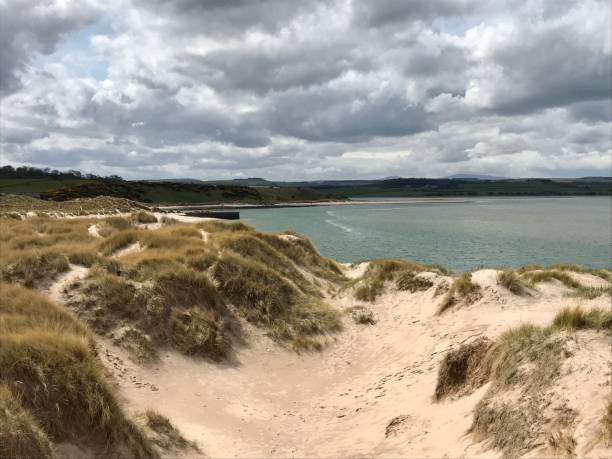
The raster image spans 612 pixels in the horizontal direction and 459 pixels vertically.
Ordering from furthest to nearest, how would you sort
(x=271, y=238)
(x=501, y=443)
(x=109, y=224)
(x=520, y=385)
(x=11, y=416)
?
(x=109, y=224), (x=271, y=238), (x=520, y=385), (x=501, y=443), (x=11, y=416)

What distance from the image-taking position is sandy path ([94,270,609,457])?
33.5 ft

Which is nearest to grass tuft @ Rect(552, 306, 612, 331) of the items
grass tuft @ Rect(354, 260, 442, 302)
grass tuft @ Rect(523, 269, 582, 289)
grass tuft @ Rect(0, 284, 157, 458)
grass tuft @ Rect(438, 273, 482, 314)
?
grass tuft @ Rect(438, 273, 482, 314)

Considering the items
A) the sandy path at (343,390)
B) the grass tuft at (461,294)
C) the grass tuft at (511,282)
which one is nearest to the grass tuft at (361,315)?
the sandy path at (343,390)

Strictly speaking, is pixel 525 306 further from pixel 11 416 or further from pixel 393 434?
pixel 11 416

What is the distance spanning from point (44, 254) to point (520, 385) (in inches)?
653

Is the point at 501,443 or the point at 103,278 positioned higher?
the point at 103,278

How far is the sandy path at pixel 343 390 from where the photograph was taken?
33.5 ft

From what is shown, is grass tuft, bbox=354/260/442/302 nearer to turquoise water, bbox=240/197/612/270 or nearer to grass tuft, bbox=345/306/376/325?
grass tuft, bbox=345/306/376/325

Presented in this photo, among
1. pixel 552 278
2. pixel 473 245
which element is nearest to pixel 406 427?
pixel 552 278

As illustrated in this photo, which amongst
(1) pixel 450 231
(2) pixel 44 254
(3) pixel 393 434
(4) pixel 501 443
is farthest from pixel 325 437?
(1) pixel 450 231

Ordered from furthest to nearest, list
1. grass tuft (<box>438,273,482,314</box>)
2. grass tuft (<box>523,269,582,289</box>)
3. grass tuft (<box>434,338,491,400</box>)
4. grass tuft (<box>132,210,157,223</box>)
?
grass tuft (<box>132,210,157,223</box>), grass tuft (<box>523,269,582,289</box>), grass tuft (<box>438,273,482,314</box>), grass tuft (<box>434,338,491,400</box>)

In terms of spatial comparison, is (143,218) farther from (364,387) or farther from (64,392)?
(64,392)

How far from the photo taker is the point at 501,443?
24.6 feet

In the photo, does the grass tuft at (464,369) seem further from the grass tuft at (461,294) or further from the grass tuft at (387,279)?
the grass tuft at (387,279)
